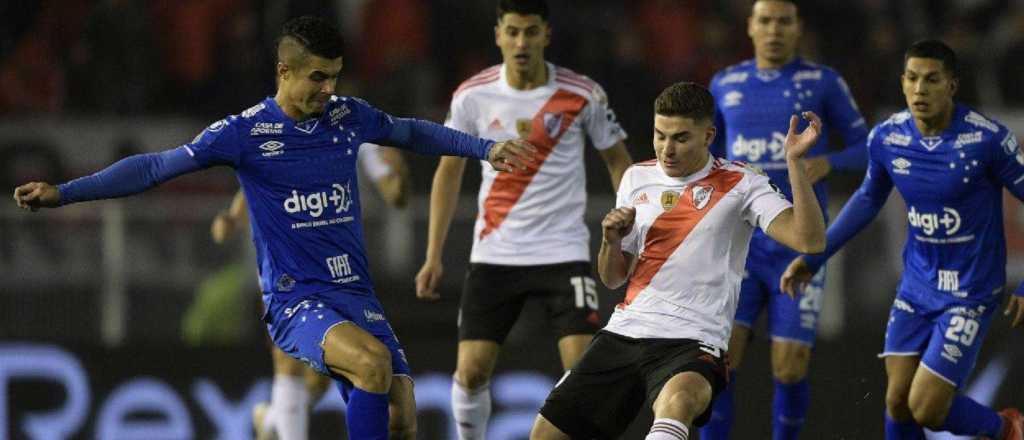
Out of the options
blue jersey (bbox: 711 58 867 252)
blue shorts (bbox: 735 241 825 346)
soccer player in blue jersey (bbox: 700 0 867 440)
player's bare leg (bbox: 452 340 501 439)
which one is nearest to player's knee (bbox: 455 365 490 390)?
player's bare leg (bbox: 452 340 501 439)

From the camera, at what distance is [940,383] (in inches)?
311

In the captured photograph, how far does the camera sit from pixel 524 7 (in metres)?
8.34

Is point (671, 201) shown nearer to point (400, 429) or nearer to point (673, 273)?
point (673, 273)

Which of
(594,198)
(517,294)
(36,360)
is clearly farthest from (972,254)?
(36,360)

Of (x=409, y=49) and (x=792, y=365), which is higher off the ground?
(x=409, y=49)

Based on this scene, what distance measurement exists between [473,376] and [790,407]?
169cm

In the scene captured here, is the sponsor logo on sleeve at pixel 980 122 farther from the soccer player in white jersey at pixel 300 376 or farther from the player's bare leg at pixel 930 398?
the soccer player in white jersey at pixel 300 376

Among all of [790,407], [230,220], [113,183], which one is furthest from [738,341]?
[113,183]

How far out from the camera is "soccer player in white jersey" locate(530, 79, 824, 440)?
22.5 feet

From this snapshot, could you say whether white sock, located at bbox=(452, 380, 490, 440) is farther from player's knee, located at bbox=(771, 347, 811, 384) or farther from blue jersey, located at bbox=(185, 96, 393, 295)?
player's knee, located at bbox=(771, 347, 811, 384)

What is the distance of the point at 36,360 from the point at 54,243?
1.00 meters

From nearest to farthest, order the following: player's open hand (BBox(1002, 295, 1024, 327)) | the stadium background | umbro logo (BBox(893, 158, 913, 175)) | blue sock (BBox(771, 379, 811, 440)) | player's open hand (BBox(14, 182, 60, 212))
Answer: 1. player's open hand (BBox(14, 182, 60, 212))
2. player's open hand (BBox(1002, 295, 1024, 327))
3. umbro logo (BBox(893, 158, 913, 175))
4. blue sock (BBox(771, 379, 811, 440))
5. the stadium background

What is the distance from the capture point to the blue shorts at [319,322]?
23.2 ft

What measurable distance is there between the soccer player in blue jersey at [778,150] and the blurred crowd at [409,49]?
4.00 m
